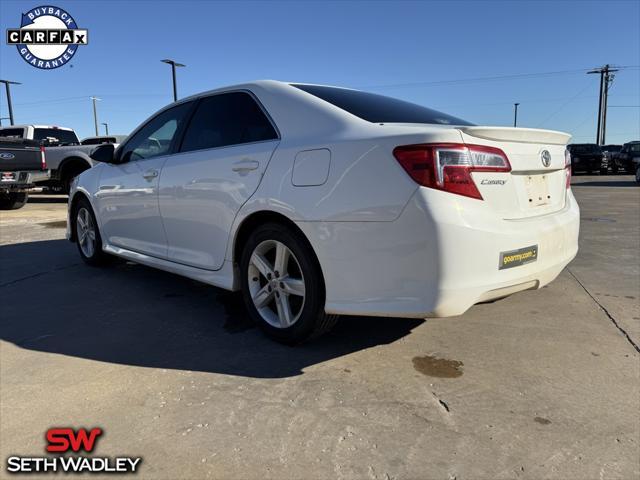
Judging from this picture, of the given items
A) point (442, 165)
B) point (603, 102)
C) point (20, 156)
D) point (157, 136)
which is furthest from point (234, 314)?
point (603, 102)

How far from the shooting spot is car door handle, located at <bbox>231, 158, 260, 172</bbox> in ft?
9.78

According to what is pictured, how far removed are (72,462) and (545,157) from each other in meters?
2.86

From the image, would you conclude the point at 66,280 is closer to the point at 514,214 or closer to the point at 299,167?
the point at 299,167

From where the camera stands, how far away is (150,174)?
13.1ft

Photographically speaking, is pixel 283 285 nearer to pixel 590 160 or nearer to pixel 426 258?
pixel 426 258

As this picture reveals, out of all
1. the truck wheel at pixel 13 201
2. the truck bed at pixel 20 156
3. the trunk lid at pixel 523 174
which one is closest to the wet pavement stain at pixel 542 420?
the trunk lid at pixel 523 174

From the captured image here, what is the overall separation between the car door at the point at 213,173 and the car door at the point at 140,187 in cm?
17

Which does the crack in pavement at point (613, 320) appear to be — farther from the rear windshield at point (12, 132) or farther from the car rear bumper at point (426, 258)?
the rear windshield at point (12, 132)

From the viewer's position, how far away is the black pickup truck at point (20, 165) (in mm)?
10234

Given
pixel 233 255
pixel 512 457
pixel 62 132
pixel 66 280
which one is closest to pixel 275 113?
pixel 233 255

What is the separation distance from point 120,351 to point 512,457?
230 centimetres

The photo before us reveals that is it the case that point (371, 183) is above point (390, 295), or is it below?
above

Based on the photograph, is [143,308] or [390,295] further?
[143,308]

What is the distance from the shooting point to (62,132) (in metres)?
14.1
